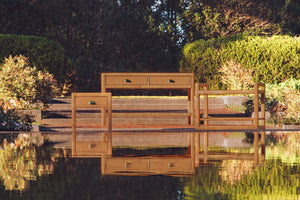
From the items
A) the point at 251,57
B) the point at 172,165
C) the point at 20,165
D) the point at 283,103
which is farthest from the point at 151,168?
the point at 251,57

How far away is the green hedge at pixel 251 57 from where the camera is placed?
23.2 metres

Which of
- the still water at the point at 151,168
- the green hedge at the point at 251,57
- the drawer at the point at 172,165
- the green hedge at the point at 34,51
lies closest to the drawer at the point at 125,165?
the still water at the point at 151,168

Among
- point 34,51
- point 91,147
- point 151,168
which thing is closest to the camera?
point 151,168

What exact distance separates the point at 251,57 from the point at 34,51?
9.41 m

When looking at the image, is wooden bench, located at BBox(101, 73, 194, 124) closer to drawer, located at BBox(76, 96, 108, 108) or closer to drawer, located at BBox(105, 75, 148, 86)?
drawer, located at BBox(105, 75, 148, 86)

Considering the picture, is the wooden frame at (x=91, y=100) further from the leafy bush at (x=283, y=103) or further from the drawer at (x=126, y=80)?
the leafy bush at (x=283, y=103)

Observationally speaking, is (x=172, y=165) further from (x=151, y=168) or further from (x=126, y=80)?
(x=126, y=80)

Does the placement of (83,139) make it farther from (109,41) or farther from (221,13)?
(221,13)

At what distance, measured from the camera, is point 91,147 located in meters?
10.7

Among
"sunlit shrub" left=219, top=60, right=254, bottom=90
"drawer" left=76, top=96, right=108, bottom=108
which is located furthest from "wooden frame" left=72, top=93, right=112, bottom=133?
"sunlit shrub" left=219, top=60, right=254, bottom=90

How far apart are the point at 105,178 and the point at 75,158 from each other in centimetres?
227

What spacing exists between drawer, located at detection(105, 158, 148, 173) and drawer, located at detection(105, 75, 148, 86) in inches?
250

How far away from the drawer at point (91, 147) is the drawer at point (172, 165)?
1.77 meters

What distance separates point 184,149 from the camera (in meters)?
10.3
